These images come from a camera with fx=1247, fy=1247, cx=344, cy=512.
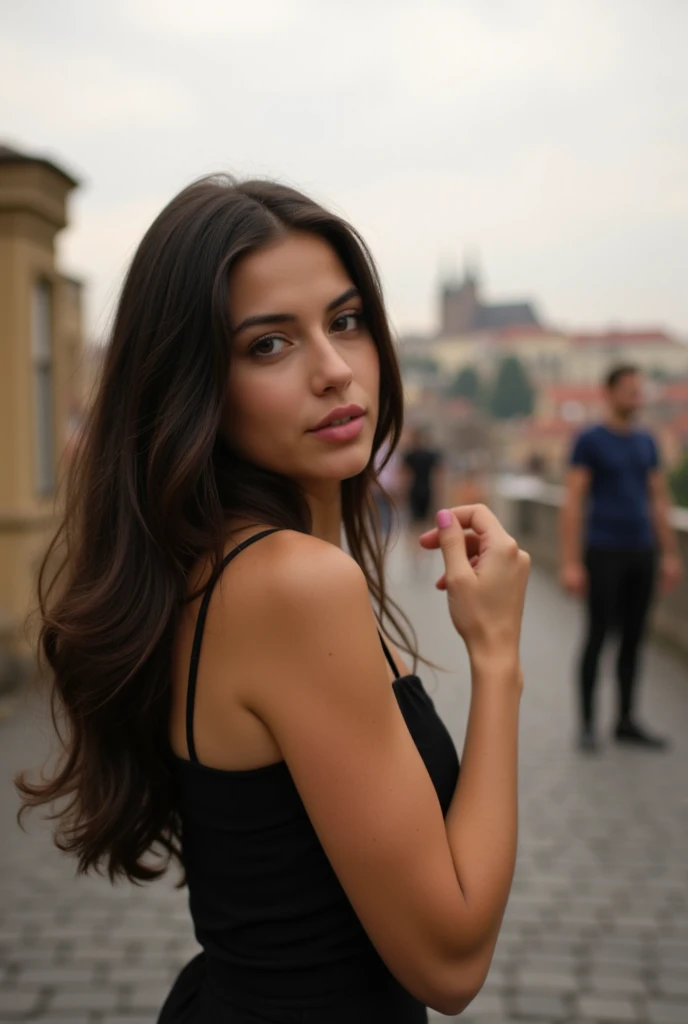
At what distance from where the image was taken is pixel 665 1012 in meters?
3.68

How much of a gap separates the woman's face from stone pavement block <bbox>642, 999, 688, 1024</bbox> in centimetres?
272

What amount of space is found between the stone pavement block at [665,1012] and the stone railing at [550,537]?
6610 millimetres

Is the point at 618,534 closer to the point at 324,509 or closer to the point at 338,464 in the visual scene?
the point at 324,509

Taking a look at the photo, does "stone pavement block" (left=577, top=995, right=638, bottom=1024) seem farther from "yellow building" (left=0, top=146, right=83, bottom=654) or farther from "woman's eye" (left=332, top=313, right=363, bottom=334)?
"yellow building" (left=0, top=146, right=83, bottom=654)

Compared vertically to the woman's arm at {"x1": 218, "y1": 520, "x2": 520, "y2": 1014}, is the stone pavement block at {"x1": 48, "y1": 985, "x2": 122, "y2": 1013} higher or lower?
lower

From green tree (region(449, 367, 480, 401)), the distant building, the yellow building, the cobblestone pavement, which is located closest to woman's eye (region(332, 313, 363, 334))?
the cobblestone pavement

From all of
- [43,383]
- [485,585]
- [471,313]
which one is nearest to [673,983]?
[485,585]

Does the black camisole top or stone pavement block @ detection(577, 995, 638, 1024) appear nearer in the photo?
the black camisole top

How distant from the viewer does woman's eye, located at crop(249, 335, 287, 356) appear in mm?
1521

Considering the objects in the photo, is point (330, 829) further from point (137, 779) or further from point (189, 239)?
point (189, 239)

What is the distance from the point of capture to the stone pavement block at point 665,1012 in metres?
3.62

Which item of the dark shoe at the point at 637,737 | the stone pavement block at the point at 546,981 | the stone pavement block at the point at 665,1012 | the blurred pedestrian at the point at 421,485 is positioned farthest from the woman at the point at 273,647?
the blurred pedestrian at the point at 421,485

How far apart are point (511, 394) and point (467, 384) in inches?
409

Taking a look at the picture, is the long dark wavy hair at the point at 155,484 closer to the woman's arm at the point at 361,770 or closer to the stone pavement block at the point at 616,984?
the woman's arm at the point at 361,770
